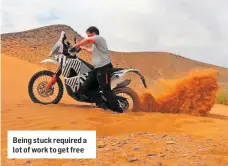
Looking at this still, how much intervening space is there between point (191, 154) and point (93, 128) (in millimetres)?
2215

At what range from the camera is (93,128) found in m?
7.95

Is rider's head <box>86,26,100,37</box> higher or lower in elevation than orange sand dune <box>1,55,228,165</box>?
higher

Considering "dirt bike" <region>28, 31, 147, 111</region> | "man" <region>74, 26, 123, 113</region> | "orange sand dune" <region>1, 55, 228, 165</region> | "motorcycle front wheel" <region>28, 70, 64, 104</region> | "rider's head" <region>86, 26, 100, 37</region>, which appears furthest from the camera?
"motorcycle front wheel" <region>28, 70, 64, 104</region>

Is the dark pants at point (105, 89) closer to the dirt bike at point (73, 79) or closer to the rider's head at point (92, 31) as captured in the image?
the dirt bike at point (73, 79)

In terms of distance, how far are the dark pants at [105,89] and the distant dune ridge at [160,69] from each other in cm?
116

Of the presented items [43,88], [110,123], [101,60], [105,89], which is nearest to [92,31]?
[101,60]

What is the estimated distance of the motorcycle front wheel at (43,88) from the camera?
10016 millimetres

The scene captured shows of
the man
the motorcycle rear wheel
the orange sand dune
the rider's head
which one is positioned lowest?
the orange sand dune

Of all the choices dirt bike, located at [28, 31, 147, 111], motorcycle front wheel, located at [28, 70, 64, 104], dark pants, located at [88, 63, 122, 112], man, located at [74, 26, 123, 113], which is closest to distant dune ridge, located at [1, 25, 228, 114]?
dirt bike, located at [28, 31, 147, 111]

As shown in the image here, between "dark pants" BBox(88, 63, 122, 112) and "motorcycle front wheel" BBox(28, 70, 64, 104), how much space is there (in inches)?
34.9

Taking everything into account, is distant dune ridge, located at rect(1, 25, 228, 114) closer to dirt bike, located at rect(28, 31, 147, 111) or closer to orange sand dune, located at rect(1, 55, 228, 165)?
orange sand dune, located at rect(1, 55, 228, 165)

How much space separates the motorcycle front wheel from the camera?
1002cm

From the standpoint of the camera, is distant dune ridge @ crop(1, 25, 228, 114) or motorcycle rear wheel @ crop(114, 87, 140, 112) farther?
distant dune ridge @ crop(1, 25, 228, 114)

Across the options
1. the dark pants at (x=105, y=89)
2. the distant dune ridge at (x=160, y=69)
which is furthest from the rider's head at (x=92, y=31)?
the distant dune ridge at (x=160, y=69)
